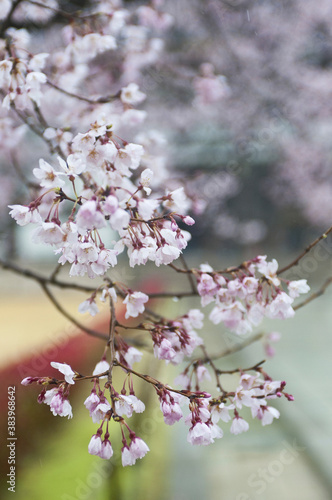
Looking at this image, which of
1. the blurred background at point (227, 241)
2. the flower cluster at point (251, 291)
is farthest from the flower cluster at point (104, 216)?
the blurred background at point (227, 241)

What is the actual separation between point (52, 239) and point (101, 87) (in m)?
3.93

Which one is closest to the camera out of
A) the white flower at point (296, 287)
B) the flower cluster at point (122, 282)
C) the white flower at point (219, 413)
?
the flower cluster at point (122, 282)

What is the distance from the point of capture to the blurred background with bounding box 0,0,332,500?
3021 millimetres

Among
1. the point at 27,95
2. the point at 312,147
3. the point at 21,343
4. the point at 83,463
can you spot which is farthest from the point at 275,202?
the point at 27,95

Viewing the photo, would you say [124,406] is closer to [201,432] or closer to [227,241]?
[201,432]

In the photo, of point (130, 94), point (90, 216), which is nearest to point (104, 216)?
point (90, 216)

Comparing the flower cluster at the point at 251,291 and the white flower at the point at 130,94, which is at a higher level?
the white flower at the point at 130,94

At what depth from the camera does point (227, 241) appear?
12875mm

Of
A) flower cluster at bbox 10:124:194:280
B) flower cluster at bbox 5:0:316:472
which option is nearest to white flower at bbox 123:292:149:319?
flower cluster at bbox 5:0:316:472

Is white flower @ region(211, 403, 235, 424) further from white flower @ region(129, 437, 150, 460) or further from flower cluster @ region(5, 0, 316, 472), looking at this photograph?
white flower @ region(129, 437, 150, 460)

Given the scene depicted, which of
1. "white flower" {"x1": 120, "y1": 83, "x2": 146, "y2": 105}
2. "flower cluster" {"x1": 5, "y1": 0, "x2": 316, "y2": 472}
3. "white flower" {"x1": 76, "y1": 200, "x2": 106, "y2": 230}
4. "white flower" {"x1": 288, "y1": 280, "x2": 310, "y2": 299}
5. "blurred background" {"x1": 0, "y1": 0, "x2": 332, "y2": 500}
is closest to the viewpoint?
"white flower" {"x1": 76, "y1": 200, "x2": 106, "y2": 230}

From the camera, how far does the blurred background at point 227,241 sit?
3.02 meters

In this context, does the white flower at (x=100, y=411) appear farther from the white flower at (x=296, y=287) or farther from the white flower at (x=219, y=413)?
the white flower at (x=296, y=287)

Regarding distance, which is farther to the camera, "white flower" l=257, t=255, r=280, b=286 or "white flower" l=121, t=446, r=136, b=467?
"white flower" l=257, t=255, r=280, b=286
